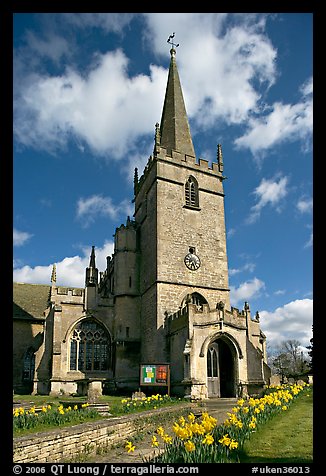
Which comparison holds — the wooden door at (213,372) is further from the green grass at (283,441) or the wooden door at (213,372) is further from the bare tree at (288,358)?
the bare tree at (288,358)

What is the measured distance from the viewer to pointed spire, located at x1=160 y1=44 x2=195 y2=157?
32.7 meters

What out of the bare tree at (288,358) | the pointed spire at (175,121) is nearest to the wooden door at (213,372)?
the pointed spire at (175,121)

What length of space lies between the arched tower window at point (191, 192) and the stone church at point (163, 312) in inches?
3.7

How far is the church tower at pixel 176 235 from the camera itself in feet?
87.6

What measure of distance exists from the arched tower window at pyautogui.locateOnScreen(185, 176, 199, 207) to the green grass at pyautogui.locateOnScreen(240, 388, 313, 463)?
19.7m

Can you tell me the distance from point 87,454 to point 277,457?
4.67 m

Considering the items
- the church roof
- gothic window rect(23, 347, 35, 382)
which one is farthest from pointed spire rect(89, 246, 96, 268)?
Answer: gothic window rect(23, 347, 35, 382)

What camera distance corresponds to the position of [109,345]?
28.9m
